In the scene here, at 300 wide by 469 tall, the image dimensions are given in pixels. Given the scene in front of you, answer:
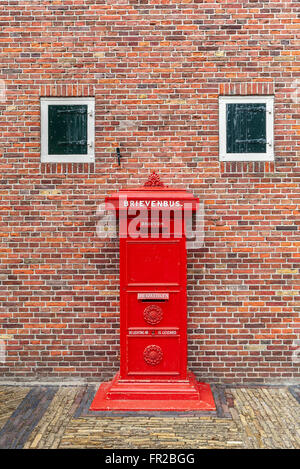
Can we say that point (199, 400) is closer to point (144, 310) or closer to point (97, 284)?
point (144, 310)

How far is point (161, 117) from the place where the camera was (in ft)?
16.2

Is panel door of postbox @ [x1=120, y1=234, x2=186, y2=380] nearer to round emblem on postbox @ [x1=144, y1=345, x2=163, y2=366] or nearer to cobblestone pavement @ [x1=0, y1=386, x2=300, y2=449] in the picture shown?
round emblem on postbox @ [x1=144, y1=345, x2=163, y2=366]

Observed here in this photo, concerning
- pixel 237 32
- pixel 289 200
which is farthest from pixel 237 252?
pixel 237 32

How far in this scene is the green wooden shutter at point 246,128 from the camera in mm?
4945

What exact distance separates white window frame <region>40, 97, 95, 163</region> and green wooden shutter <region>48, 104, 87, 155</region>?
49 mm

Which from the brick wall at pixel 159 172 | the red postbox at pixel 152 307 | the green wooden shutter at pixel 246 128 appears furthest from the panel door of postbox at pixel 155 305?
the green wooden shutter at pixel 246 128

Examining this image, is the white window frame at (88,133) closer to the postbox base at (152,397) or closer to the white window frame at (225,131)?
the white window frame at (225,131)

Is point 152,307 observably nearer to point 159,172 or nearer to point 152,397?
point 152,397

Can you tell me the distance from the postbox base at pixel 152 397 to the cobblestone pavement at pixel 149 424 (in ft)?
0.35

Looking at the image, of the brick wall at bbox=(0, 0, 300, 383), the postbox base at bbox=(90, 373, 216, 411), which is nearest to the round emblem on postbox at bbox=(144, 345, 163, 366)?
the postbox base at bbox=(90, 373, 216, 411)

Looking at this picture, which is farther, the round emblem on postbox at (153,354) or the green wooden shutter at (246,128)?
the green wooden shutter at (246,128)

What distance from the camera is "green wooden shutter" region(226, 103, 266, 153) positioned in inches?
195

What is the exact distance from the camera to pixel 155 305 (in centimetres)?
421

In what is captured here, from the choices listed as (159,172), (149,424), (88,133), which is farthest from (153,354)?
(88,133)
